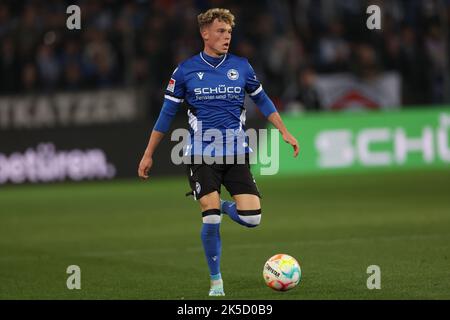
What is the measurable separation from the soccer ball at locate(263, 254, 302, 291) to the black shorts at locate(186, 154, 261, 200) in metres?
0.68

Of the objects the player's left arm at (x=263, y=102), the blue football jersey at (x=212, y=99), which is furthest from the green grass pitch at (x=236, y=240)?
the player's left arm at (x=263, y=102)

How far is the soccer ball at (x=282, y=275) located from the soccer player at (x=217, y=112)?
0.45 m

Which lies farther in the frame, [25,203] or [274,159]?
[274,159]

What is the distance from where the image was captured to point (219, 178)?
29.5ft

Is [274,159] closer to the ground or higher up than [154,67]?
closer to the ground

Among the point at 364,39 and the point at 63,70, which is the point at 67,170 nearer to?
the point at 63,70

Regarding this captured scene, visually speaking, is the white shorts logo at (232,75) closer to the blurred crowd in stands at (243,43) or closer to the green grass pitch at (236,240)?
the green grass pitch at (236,240)

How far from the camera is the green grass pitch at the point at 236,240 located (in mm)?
9086

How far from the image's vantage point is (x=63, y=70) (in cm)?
2148

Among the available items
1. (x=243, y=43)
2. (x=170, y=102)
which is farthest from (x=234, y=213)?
(x=243, y=43)
